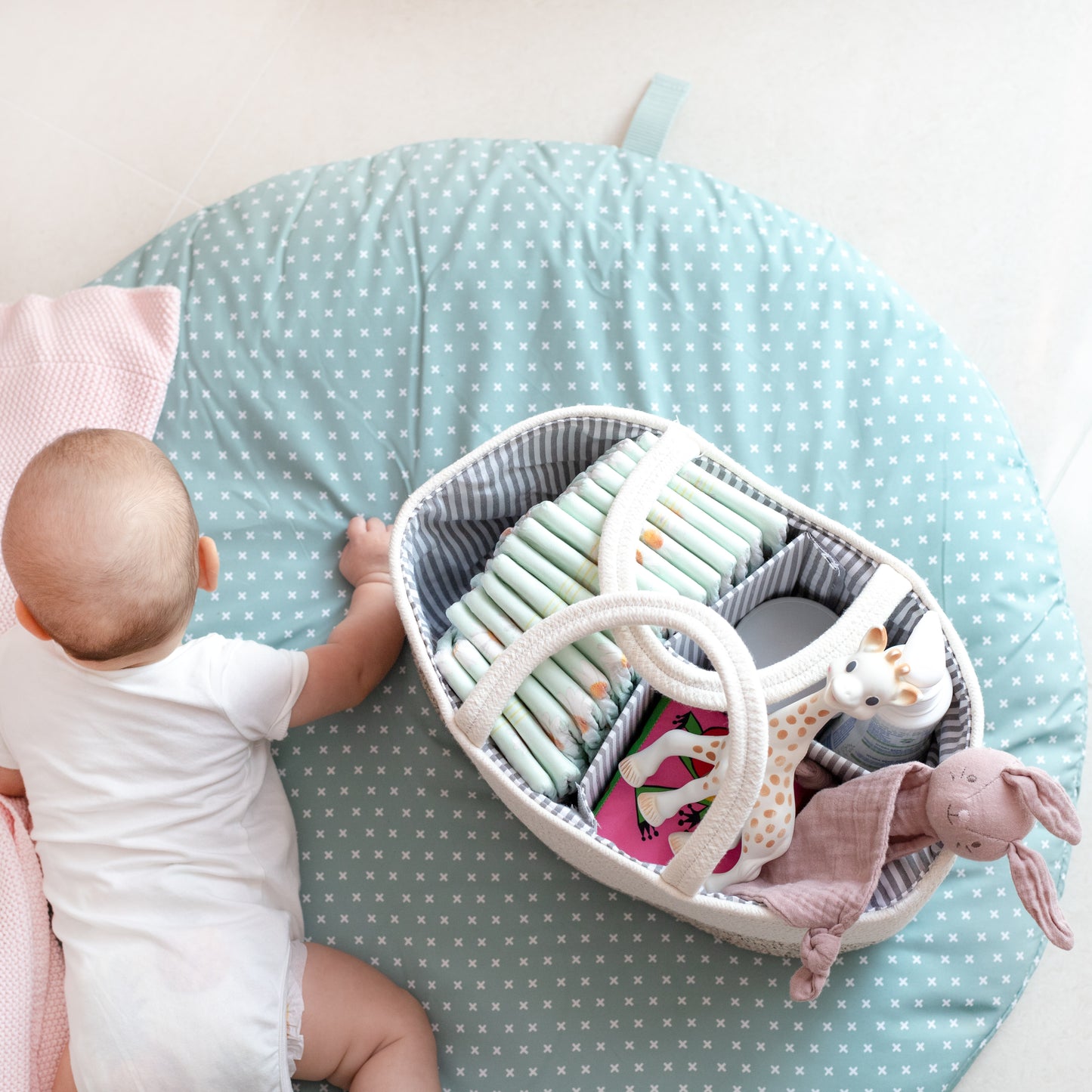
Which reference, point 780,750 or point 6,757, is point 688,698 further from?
point 6,757

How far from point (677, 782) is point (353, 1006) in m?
0.37

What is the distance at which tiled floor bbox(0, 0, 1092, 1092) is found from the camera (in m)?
1.38

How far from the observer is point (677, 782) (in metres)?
0.89

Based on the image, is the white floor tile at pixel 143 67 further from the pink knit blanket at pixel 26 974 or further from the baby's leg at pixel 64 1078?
the baby's leg at pixel 64 1078

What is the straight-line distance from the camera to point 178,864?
89 centimetres

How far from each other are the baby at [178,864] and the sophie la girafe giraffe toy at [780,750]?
0.32 m

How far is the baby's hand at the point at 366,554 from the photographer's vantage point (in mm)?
1026

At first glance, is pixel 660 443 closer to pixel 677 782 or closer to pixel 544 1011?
pixel 677 782

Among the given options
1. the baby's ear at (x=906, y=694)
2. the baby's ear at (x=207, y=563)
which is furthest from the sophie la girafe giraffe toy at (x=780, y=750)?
the baby's ear at (x=207, y=563)

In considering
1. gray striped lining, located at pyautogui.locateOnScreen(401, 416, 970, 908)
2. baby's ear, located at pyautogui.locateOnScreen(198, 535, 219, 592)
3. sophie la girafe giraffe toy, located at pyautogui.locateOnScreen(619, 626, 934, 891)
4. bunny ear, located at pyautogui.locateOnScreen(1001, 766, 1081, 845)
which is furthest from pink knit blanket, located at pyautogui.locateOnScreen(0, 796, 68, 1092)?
bunny ear, located at pyautogui.locateOnScreen(1001, 766, 1081, 845)

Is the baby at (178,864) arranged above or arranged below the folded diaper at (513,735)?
below

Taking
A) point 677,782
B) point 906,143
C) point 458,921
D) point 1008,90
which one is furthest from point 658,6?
point 458,921

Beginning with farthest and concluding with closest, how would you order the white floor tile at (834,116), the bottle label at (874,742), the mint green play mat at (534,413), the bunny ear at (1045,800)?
1. the white floor tile at (834,116)
2. the mint green play mat at (534,413)
3. the bottle label at (874,742)
4. the bunny ear at (1045,800)

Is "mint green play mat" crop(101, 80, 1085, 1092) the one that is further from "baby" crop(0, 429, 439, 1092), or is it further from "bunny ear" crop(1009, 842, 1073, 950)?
"bunny ear" crop(1009, 842, 1073, 950)
